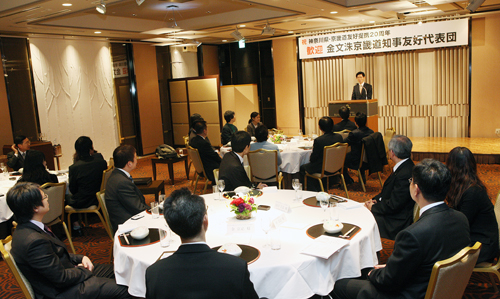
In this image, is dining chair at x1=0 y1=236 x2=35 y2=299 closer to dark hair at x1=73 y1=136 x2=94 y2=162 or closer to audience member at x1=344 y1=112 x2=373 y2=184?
dark hair at x1=73 y1=136 x2=94 y2=162

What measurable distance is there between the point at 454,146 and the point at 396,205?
19.0 feet

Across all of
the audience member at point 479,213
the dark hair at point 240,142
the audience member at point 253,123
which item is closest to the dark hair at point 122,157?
the dark hair at point 240,142

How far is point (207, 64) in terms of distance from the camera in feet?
40.7

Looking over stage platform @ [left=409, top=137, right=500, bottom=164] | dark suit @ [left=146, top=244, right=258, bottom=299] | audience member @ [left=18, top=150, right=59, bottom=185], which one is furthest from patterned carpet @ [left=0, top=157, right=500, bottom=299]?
dark suit @ [left=146, top=244, right=258, bottom=299]

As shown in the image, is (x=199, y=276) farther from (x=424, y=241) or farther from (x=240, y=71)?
(x=240, y=71)

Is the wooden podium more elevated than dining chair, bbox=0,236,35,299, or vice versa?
the wooden podium

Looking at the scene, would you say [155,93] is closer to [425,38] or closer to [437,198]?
[425,38]

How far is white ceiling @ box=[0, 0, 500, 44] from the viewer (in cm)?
647

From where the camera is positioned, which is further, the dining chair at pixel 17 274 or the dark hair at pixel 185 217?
the dining chair at pixel 17 274

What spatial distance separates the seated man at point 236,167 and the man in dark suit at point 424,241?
2.03 metres

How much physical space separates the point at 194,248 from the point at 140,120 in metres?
9.38

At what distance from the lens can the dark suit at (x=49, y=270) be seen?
239 cm

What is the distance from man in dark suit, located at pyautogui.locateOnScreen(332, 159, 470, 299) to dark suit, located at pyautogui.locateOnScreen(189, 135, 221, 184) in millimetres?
4321

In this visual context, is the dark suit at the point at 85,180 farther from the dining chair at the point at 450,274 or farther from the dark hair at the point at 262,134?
the dining chair at the point at 450,274
